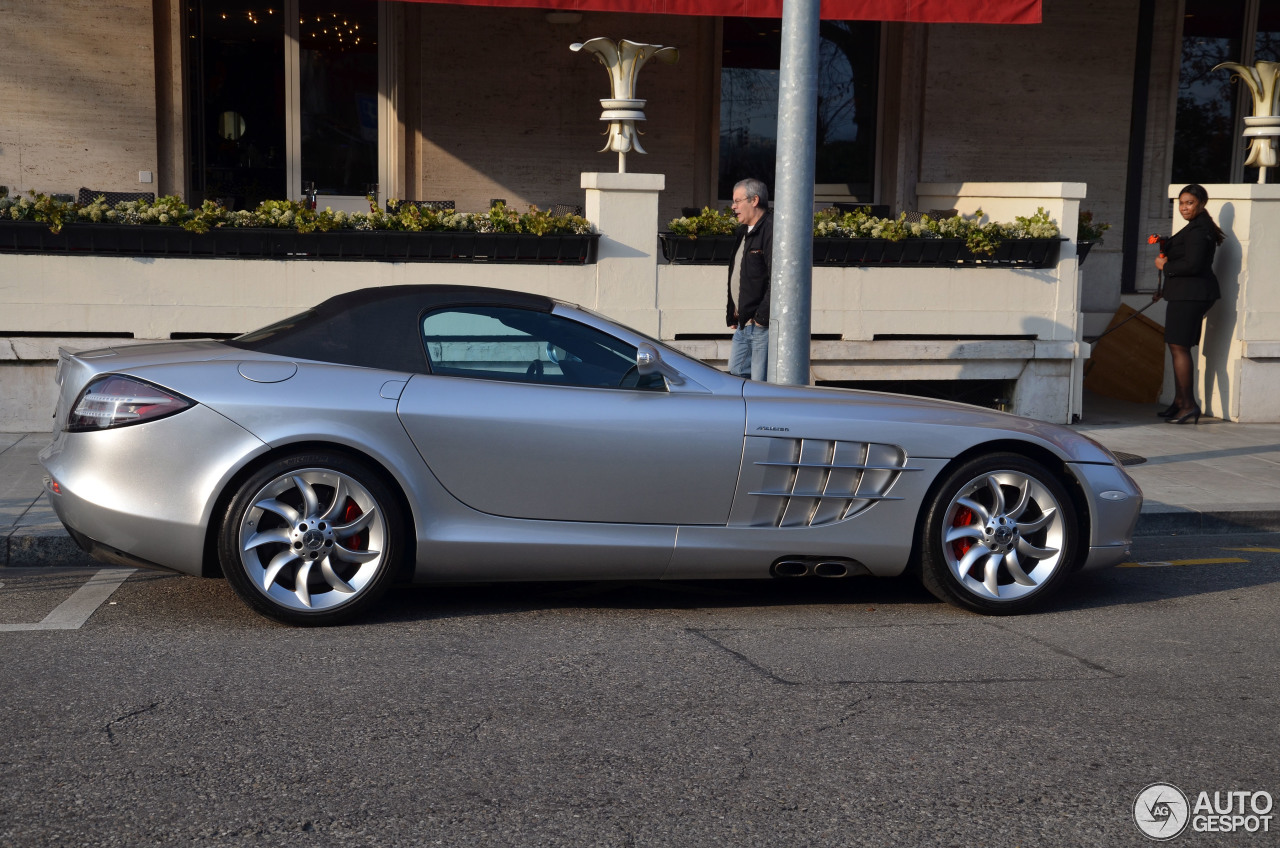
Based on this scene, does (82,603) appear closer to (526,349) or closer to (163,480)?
(163,480)

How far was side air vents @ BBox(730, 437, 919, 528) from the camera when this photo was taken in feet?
17.6

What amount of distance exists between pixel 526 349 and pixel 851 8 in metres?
5.42

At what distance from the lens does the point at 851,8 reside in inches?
376

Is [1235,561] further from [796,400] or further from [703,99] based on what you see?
[703,99]

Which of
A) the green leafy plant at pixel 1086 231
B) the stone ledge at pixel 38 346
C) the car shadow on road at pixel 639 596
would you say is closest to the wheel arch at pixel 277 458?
the car shadow on road at pixel 639 596

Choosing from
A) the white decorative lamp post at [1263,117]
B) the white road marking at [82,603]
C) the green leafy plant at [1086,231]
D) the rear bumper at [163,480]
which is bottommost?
the white road marking at [82,603]

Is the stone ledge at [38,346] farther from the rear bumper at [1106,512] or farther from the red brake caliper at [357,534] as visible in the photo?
the rear bumper at [1106,512]

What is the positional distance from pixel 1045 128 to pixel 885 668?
34.1 feet

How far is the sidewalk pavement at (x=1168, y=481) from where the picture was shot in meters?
6.39

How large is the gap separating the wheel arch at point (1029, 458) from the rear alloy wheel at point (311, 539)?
7.34 feet

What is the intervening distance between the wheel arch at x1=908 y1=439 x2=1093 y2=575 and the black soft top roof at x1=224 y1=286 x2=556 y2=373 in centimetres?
186

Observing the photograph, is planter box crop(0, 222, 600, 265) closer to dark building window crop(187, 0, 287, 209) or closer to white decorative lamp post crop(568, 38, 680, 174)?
white decorative lamp post crop(568, 38, 680, 174)

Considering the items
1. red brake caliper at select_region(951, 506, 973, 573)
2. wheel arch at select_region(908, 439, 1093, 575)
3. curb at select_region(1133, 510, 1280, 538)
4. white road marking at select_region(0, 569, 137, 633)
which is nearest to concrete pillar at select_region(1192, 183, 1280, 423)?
curb at select_region(1133, 510, 1280, 538)

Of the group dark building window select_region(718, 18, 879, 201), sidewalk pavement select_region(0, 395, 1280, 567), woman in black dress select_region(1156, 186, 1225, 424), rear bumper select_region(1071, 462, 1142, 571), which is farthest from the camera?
dark building window select_region(718, 18, 879, 201)
